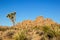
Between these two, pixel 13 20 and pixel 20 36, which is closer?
pixel 20 36

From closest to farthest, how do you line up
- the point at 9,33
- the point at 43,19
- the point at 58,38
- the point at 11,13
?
the point at 58,38 < the point at 9,33 < the point at 11,13 < the point at 43,19

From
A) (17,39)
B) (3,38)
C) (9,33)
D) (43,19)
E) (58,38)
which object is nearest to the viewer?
(17,39)

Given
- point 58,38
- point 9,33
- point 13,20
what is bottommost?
point 58,38

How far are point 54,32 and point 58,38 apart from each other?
292 cm

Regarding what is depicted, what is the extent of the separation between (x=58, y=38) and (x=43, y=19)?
5659 centimetres

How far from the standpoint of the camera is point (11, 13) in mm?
59062

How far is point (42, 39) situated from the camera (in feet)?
81.6

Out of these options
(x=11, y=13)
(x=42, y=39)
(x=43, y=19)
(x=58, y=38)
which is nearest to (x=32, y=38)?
(x=42, y=39)

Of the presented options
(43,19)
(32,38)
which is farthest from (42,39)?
(43,19)

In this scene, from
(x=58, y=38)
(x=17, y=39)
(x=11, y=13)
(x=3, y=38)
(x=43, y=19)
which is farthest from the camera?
(x=43, y=19)

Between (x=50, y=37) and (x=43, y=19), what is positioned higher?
(x=43, y=19)

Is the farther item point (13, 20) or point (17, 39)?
→ point (13, 20)

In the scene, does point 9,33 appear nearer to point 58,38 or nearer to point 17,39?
point 17,39

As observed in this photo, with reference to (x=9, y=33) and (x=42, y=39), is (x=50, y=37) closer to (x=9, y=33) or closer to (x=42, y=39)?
(x=42, y=39)
